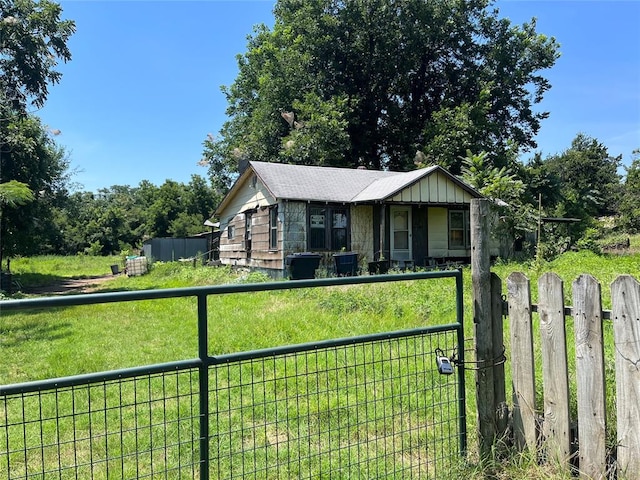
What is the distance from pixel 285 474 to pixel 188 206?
46092 millimetres

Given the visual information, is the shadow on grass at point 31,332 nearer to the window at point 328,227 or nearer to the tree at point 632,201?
the window at point 328,227

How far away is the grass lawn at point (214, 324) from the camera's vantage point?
19.3ft

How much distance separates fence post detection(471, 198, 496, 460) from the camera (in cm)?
273

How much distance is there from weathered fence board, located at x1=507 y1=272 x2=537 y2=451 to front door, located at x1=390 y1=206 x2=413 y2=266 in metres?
13.5

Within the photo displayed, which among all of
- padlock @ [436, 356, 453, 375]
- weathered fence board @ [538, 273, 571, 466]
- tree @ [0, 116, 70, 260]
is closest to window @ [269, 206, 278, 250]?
tree @ [0, 116, 70, 260]

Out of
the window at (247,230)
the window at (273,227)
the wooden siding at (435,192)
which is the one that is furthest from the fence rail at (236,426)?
Answer: the window at (247,230)

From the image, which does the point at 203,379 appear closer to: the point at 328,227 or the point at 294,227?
the point at 294,227

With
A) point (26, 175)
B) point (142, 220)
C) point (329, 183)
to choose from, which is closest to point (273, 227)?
point (329, 183)

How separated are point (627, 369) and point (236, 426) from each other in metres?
2.79

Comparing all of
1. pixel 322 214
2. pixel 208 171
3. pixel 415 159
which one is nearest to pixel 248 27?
pixel 208 171

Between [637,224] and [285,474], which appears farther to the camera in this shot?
[637,224]

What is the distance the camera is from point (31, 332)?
26.2 feet

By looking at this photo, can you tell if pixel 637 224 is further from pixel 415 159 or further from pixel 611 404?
pixel 611 404

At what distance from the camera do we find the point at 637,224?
99.1 feet
